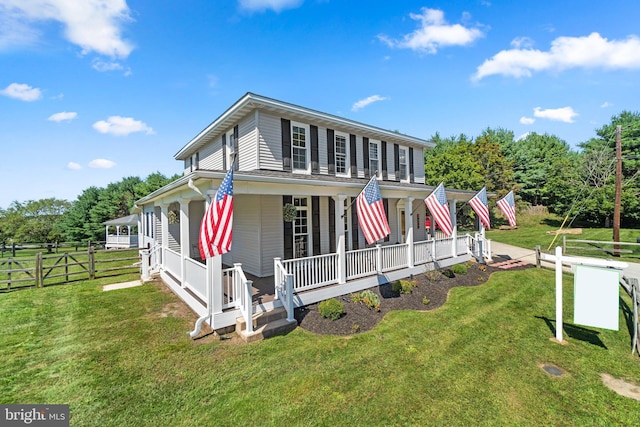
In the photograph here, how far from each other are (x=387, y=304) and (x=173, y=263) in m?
7.33

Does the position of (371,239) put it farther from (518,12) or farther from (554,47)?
(554,47)

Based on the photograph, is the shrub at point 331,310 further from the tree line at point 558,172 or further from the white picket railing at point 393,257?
the tree line at point 558,172

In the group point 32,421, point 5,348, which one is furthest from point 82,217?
point 32,421

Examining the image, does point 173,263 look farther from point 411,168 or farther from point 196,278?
point 411,168

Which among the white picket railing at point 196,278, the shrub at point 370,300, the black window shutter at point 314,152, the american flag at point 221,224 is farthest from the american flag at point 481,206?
the white picket railing at point 196,278

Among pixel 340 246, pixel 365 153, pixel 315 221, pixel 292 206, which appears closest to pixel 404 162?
pixel 365 153

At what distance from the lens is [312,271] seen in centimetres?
777

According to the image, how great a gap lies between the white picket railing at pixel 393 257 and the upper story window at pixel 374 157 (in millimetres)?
4094

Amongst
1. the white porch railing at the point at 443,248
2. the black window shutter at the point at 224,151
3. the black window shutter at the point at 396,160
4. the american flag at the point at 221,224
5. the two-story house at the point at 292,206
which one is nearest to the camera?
the american flag at the point at 221,224

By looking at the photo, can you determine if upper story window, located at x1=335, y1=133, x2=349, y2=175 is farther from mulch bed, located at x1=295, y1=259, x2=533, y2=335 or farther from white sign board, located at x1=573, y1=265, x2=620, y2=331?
white sign board, located at x1=573, y1=265, x2=620, y2=331

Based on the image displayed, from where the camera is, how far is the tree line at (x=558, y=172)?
81.1 feet

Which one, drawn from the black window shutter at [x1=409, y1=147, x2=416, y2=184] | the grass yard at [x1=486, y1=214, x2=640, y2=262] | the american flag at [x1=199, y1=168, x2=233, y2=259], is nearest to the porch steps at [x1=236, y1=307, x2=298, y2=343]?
the american flag at [x1=199, y1=168, x2=233, y2=259]

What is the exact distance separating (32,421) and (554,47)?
19678mm

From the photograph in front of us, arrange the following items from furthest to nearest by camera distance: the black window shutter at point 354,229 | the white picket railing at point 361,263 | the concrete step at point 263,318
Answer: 1. the black window shutter at point 354,229
2. the white picket railing at point 361,263
3. the concrete step at point 263,318
